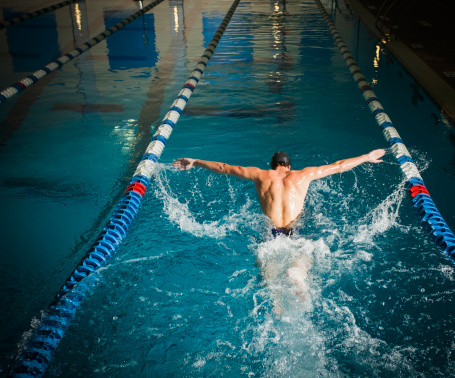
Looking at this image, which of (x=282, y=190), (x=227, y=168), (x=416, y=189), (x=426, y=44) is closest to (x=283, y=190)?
(x=282, y=190)

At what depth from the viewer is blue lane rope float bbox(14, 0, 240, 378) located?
7.18 ft

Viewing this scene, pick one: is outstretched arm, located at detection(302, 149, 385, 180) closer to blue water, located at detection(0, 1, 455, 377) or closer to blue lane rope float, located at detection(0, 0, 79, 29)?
blue water, located at detection(0, 1, 455, 377)

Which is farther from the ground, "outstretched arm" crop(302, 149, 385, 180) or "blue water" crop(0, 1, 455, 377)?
"outstretched arm" crop(302, 149, 385, 180)

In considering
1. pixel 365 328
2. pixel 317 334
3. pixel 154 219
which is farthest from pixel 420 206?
pixel 154 219

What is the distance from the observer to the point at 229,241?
3428 millimetres

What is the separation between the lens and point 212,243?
11.2 feet

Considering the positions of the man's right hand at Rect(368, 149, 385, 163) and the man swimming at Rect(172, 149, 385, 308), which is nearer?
the man swimming at Rect(172, 149, 385, 308)

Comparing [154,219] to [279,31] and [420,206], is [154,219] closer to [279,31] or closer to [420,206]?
[420,206]

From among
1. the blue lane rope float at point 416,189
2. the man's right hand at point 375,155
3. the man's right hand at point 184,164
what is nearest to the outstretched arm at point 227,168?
the man's right hand at point 184,164

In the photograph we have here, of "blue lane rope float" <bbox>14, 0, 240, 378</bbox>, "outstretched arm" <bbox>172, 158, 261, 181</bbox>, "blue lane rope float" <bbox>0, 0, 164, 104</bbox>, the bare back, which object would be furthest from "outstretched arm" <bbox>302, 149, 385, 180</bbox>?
"blue lane rope float" <bbox>0, 0, 164, 104</bbox>

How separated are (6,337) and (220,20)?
1084 cm

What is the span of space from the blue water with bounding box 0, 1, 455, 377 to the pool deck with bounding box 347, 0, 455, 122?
23cm

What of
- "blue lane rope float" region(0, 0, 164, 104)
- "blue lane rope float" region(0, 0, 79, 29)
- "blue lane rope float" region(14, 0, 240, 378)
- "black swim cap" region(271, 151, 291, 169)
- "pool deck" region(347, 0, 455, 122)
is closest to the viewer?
"blue lane rope float" region(14, 0, 240, 378)

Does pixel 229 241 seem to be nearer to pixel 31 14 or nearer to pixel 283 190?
pixel 283 190
